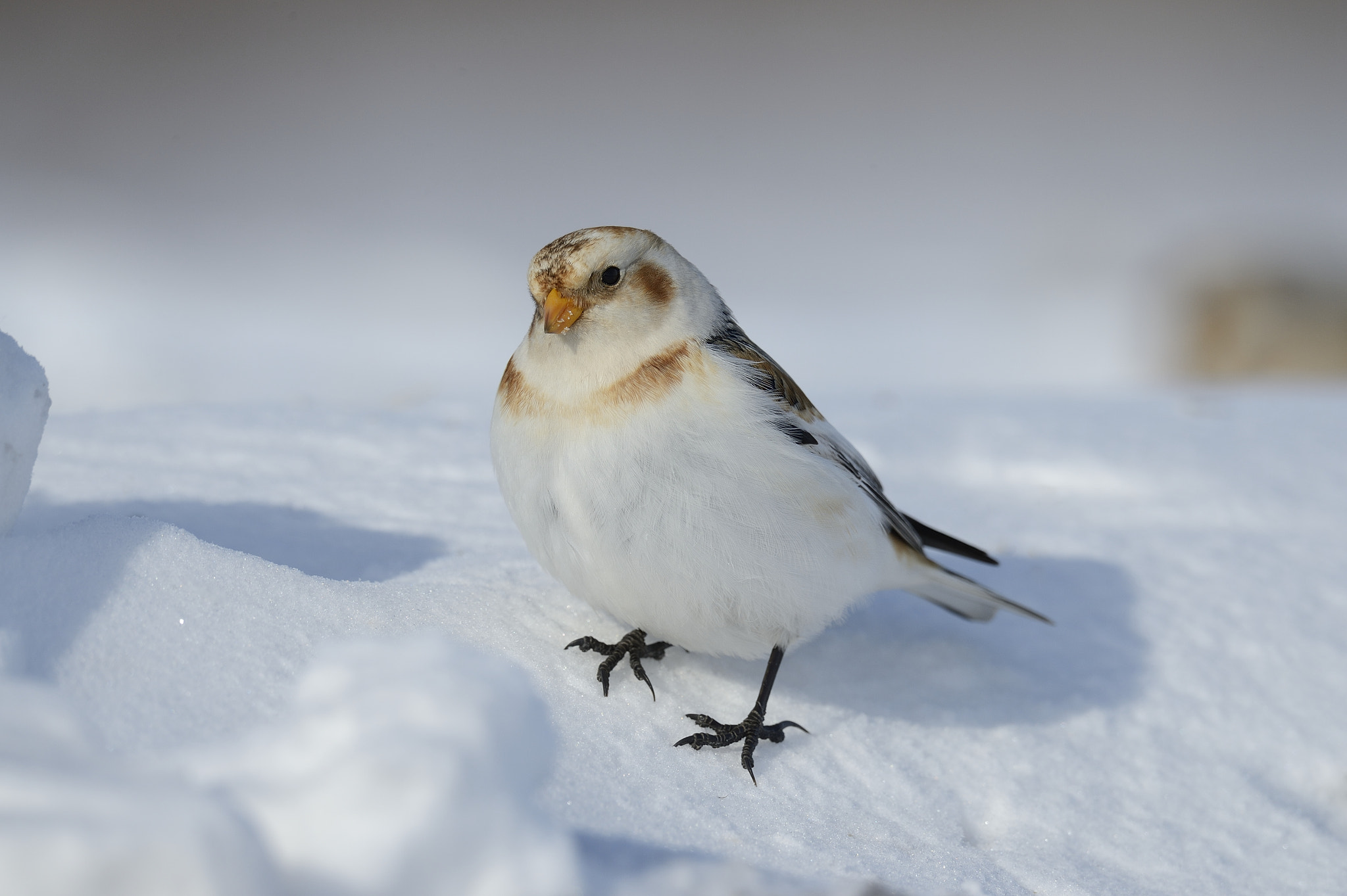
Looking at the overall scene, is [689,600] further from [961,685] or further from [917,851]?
[961,685]

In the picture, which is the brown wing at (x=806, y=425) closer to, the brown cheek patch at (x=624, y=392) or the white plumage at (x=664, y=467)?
→ the white plumage at (x=664, y=467)

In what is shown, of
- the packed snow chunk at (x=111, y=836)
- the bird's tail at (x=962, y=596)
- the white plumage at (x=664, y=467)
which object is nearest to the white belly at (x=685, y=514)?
the white plumage at (x=664, y=467)

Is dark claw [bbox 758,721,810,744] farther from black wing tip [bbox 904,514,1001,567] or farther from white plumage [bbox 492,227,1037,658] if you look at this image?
black wing tip [bbox 904,514,1001,567]

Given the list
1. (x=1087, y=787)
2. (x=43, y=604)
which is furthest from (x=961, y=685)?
(x=43, y=604)

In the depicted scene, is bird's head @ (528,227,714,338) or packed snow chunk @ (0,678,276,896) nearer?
packed snow chunk @ (0,678,276,896)

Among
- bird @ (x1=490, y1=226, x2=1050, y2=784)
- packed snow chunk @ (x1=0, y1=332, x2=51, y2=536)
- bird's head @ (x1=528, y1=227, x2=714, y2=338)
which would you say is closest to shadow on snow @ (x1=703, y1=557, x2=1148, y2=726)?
bird @ (x1=490, y1=226, x2=1050, y2=784)

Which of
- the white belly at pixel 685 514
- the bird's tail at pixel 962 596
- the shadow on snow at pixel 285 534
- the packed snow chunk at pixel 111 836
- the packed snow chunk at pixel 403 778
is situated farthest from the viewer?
the bird's tail at pixel 962 596
